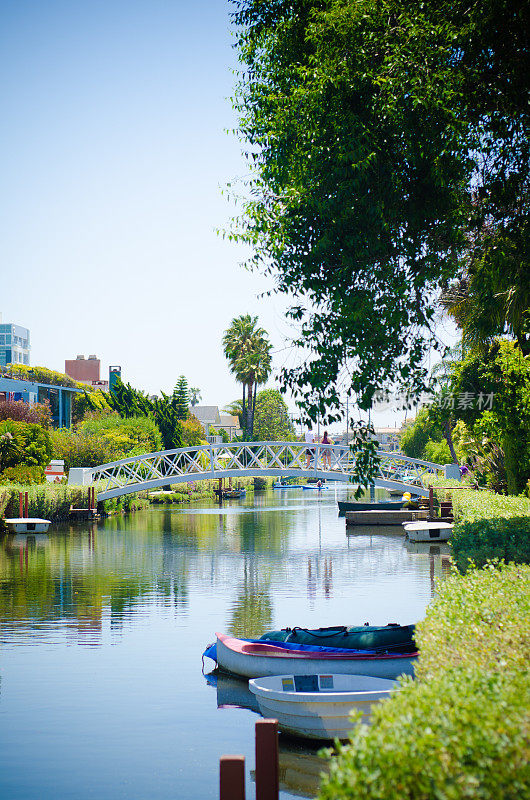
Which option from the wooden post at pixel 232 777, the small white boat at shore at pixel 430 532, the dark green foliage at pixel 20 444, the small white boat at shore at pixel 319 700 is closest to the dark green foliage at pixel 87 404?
the dark green foliage at pixel 20 444

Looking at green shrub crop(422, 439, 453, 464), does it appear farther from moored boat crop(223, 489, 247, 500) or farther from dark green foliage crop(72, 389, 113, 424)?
dark green foliage crop(72, 389, 113, 424)

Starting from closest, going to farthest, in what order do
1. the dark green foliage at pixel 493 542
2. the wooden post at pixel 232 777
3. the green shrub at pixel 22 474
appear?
the wooden post at pixel 232 777 < the dark green foliage at pixel 493 542 < the green shrub at pixel 22 474

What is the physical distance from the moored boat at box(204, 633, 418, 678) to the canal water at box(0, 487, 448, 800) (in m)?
0.68

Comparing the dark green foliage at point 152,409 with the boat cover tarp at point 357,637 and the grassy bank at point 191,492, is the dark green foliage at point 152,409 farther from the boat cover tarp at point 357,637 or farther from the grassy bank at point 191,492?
the boat cover tarp at point 357,637

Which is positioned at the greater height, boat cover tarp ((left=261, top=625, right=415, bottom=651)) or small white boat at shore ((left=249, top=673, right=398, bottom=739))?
boat cover tarp ((left=261, top=625, right=415, bottom=651))

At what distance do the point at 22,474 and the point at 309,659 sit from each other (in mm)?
37143

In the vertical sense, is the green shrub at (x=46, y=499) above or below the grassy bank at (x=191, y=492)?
above

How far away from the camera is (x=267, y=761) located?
241 inches

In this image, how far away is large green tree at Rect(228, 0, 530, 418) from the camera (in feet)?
36.3

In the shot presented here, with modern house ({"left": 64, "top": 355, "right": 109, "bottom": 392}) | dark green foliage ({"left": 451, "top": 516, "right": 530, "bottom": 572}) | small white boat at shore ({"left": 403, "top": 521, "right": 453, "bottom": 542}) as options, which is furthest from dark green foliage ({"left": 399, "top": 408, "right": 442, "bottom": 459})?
dark green foliage ({"left": 451, "top": 516, "right": 530, "bottom": 572})

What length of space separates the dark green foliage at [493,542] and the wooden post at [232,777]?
24.4ft

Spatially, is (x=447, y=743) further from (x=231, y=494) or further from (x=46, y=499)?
(x=231, y=494)

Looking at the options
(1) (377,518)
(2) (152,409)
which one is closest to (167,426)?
(2) (152,409)

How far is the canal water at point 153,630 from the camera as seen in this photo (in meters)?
10.6
